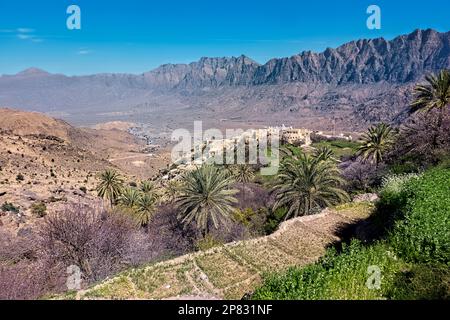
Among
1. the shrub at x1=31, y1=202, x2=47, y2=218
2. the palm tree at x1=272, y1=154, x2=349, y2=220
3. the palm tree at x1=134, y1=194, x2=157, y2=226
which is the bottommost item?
the shrub at x1=31, y1=202, x2=47, y2=218

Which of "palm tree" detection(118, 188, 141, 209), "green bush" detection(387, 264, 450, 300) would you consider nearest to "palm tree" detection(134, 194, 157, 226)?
"palm tree" detection(118, 188, 141, 209)

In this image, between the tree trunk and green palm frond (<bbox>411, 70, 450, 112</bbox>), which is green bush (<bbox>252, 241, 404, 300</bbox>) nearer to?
the tree trunk

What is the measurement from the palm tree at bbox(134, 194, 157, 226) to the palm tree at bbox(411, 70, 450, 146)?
25983 mm

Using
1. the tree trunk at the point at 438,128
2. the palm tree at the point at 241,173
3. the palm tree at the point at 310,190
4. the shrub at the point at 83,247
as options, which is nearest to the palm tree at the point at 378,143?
the tree trunk at the point at 438,128

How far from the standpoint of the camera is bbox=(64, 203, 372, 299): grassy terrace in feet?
48.7

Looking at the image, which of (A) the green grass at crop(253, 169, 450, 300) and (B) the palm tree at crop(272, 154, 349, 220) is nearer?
(A) the green grass at crop(253, 169, 450, 300)

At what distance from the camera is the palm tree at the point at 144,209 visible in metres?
37.4

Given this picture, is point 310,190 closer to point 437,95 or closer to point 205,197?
point 205,197

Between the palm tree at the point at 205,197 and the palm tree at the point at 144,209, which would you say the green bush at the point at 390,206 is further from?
the palm tree at the point at 144,209

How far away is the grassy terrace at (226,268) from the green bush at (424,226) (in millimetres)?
5007

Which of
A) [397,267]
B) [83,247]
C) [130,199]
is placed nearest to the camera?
[397,267]

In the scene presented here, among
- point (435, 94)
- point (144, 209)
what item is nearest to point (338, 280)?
point (435, 94)

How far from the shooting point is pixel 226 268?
1722 centimetres

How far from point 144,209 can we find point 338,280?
95.5ft
